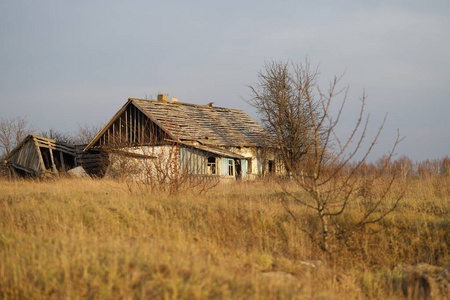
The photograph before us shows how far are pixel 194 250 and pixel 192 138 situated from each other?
14.7 m

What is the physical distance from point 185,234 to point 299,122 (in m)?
16.9

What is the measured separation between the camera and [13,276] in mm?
5402

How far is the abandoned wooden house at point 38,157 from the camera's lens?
23.0 metres

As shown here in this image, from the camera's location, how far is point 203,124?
2562cm

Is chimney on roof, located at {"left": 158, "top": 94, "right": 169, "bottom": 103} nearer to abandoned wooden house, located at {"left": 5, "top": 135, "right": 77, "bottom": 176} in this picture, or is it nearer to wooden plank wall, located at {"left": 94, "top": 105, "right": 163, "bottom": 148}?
wooden plank wall, located at {"left": 94, "top": 105, "right": 163, "bottom": 148}

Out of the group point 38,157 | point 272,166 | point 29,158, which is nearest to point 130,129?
point 38,157

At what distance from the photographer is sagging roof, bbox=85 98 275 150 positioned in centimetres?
2297

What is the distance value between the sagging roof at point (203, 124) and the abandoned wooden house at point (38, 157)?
1.85m

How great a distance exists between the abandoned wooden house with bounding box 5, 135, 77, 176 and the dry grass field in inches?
473

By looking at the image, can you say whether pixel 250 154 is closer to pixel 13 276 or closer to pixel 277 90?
pixel 277 90

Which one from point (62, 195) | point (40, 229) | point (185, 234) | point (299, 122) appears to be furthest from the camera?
point (299, 122)

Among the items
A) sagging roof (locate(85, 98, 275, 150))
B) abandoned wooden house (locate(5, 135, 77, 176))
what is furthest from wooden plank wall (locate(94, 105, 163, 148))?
abandoned wooden house (locate(5, 135, 77, 176))

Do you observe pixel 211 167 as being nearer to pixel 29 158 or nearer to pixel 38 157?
pixel 38 157

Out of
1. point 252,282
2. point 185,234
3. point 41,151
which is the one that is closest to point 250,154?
point 41,151
